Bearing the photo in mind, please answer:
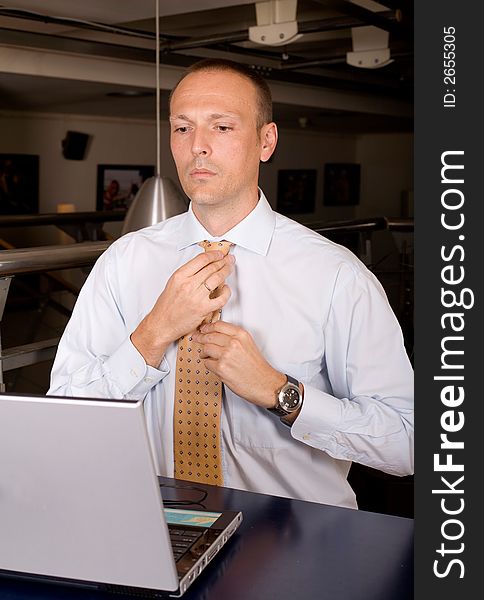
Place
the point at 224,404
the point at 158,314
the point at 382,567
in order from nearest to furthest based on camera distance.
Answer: the point at 382,567
the point at 158,314
the point at 224,404

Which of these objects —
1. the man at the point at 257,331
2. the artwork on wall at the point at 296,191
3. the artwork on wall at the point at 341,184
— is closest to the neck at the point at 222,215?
the man at the point at 257,331

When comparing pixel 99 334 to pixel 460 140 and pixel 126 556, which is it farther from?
pixel 460 140

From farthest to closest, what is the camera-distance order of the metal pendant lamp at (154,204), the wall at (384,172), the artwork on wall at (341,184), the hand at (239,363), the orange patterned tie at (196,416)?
the wall at (384,172) < the artwork on wall at (341,184) < the metal pendant lamp at (154,204) < the orange patterned tie at (196,416) < the hand at (239,363)

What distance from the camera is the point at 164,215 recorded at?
329 centimetres

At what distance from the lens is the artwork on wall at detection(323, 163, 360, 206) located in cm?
1455

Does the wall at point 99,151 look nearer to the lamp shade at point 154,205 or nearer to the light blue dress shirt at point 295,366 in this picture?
the lamp shade at point 154,205

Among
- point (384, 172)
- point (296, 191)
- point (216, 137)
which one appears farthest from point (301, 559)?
point (384, 172)

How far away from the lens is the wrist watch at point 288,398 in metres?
1.69

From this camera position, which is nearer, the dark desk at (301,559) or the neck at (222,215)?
the dark desk at (301,559)

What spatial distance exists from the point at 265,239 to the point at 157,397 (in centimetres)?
44

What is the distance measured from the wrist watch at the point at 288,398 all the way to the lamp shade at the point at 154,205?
1.69 metres

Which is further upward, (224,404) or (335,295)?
(335,295)

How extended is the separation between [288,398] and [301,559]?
0.46 meters

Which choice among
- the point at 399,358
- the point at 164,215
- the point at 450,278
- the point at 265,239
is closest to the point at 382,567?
the point at 450,278
